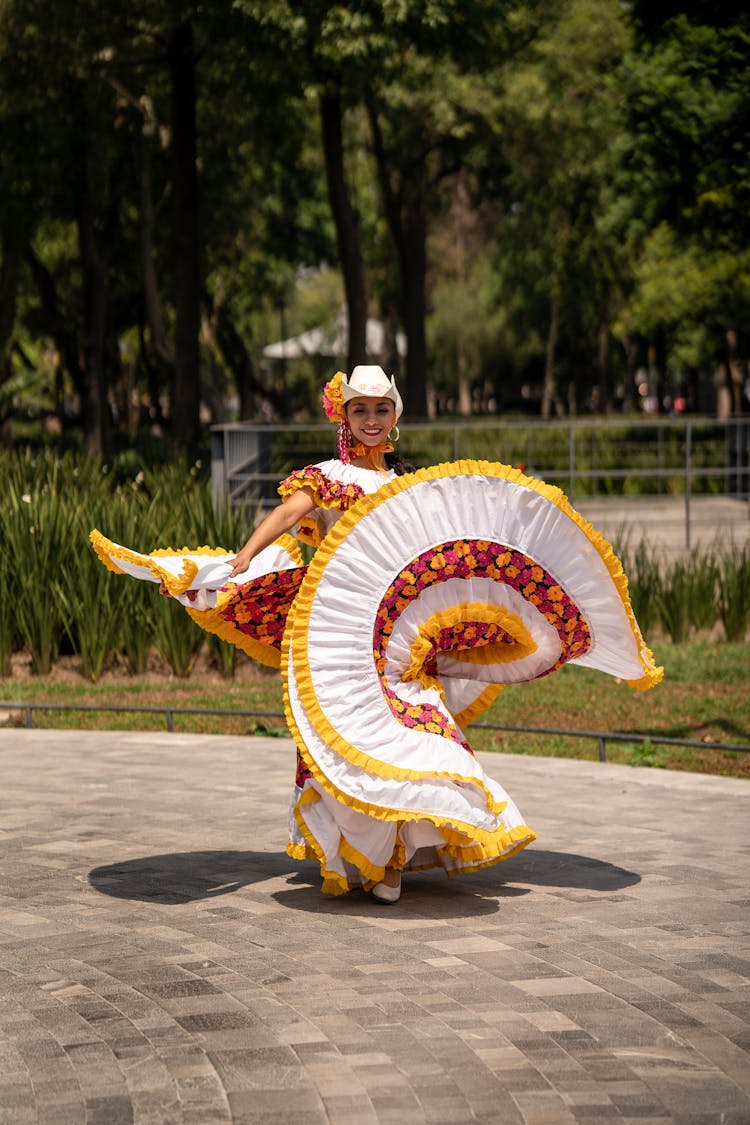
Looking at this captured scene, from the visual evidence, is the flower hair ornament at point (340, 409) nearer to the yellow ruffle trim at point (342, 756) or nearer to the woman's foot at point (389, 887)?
the yellow ruffle trim at point (342, 756)

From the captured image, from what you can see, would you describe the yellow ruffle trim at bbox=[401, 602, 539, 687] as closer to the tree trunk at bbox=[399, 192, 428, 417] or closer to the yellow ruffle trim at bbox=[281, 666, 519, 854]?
the yellow ruffle trim at bbox=[281, 666, 519, 854]

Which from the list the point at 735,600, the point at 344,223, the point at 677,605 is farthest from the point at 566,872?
the point at 344,223

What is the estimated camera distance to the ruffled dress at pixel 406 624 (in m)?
6.63

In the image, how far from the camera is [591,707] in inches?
507

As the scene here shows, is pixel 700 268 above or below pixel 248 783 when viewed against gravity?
above

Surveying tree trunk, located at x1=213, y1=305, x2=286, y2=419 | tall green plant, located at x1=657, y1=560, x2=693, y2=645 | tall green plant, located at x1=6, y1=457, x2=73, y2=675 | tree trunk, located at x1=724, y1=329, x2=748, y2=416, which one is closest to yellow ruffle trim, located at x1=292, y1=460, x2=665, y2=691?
tall green plant, located at x1=6, y1=457, x2=73, y2=675

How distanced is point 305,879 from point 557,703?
5.78m

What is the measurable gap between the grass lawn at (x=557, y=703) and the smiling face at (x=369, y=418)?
422 centimetres

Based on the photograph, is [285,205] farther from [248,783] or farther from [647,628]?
[248,783]

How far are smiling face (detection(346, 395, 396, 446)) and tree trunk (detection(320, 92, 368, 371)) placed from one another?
61.4 ft

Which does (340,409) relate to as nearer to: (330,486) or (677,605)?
(330,486)

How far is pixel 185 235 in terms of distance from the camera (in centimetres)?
2411

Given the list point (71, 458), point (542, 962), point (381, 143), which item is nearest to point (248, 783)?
point (542, 962)

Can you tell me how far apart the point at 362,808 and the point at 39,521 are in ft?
27.0
